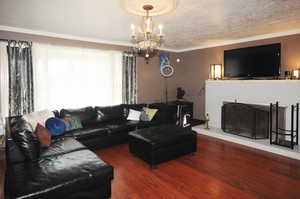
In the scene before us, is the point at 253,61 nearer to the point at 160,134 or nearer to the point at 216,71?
the point at 216,71

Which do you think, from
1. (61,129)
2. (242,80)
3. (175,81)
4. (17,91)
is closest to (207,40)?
(242,80)

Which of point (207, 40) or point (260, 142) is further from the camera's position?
point (207, 40)

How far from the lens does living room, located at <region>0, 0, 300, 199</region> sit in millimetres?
2254

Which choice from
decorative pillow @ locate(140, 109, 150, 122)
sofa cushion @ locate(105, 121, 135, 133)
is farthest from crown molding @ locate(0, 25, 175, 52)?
sofa cushion @ locate(105, 121, 135, 133)

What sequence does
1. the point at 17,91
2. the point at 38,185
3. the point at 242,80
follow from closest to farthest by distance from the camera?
the point at 38,185, the point at 17,91, the point at 242,80

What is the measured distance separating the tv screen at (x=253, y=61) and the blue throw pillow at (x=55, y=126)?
4254 mm

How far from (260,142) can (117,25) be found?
3854mm

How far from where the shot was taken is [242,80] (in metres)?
4.41

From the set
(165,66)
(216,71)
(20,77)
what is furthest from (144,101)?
(20,77)

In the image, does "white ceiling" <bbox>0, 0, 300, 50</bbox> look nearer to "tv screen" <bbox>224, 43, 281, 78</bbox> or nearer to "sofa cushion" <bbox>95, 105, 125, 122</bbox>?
"tv screen" <bbox>224, 43, 281, 78</bbox>

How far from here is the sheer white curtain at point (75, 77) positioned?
4.01 meters

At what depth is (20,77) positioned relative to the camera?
3.72 m

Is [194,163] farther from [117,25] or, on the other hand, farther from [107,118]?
[117,25]

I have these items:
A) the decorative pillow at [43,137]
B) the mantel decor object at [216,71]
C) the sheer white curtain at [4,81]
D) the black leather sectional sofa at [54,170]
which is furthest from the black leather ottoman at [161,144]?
the sheer white curtain at [4,81]
